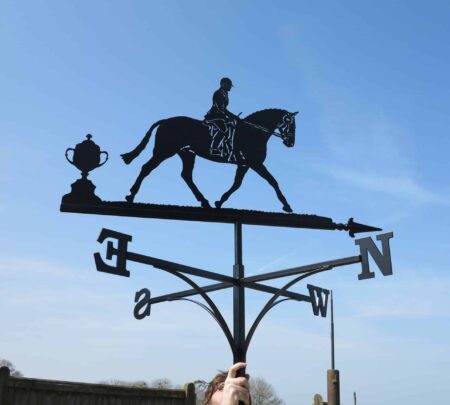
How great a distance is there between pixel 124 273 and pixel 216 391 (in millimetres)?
4102

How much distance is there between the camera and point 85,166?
22.5 ft

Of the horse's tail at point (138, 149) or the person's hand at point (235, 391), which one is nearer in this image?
the person's hand at point (235, 391)

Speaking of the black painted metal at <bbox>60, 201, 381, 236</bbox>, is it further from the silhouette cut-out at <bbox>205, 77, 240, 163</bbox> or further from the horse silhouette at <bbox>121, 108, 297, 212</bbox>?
the silhouette cut-out at <bbox>205, 77, 240, 163</bbox>

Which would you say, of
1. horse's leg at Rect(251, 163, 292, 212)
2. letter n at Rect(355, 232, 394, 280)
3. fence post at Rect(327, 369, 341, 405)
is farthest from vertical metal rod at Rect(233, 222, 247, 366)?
fence post at Rect(327, 369, 341, 405)

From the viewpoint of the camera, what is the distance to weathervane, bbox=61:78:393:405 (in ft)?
21.6

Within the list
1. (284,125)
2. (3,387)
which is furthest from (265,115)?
(3,387)

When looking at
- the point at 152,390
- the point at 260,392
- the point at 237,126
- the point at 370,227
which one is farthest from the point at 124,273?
the point at 260,392

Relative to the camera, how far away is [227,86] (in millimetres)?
7684

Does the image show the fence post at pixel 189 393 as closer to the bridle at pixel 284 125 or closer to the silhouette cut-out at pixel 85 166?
the silhouette cut-out at pixel 85 166

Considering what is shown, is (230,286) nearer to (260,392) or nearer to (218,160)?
(218,160)

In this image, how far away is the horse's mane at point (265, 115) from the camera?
25.3 ft

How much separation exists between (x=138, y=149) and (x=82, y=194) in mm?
908

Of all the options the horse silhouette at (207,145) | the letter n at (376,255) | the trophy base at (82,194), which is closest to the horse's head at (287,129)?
the horse silhouette at (207,145)

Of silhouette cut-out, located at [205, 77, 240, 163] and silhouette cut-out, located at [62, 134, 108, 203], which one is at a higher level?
silhouette cut-out, located at [205, 77, 240, 163]
